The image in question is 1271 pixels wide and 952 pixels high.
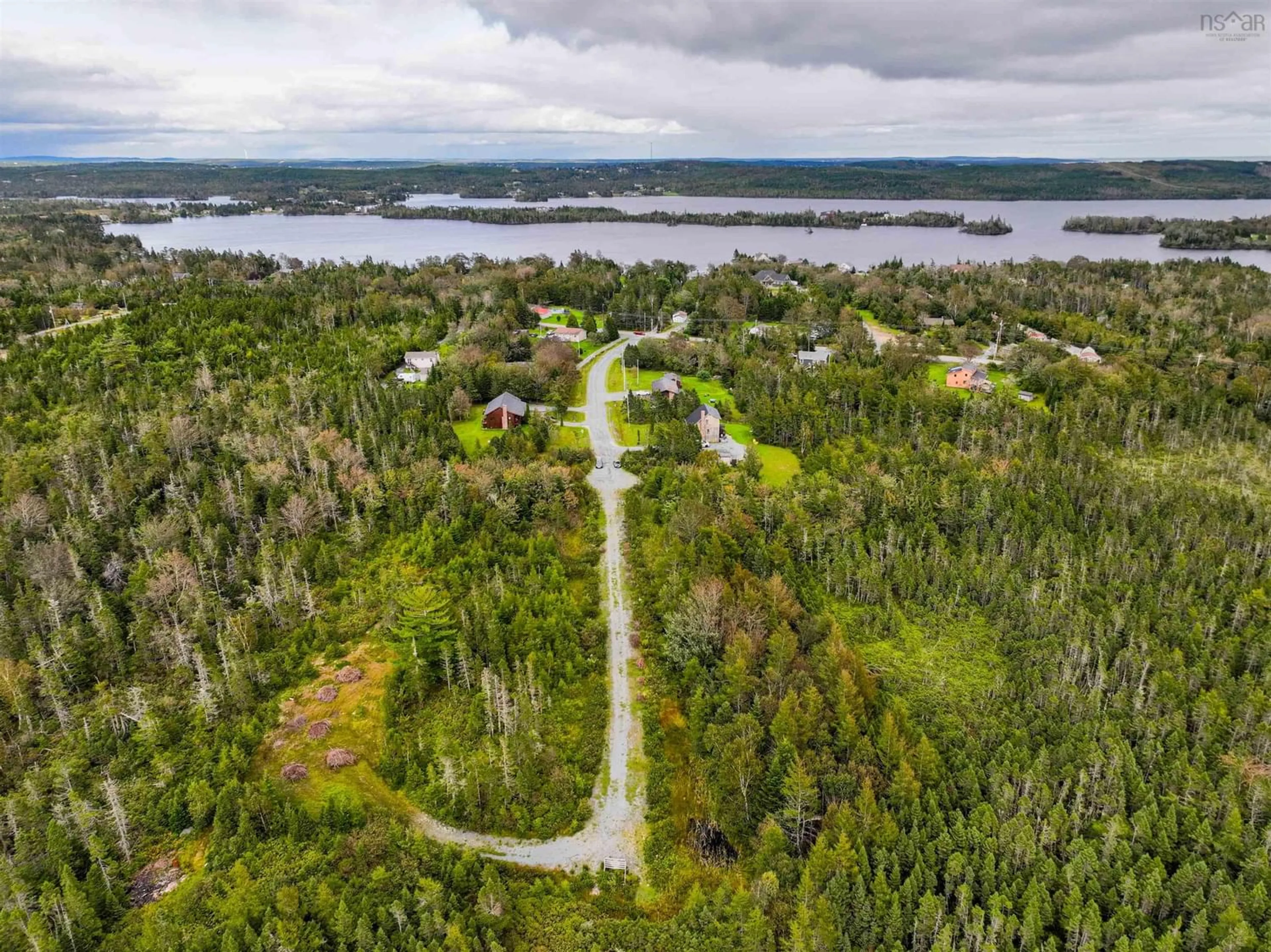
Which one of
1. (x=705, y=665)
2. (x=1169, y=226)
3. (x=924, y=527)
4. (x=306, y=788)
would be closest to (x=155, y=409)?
(x=306, y=788)

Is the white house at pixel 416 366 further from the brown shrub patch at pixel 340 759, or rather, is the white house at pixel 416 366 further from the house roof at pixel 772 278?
the house roof at pixel 772 278

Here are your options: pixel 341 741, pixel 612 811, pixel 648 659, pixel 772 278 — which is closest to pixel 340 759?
pixel 341 741

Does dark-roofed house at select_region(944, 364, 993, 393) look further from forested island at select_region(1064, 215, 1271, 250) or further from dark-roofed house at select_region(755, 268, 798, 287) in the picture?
forested island at select_region(1064, 215, 1271, 250)

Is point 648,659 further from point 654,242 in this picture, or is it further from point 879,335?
point 654,242

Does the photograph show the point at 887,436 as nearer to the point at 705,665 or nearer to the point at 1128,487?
the point at 1128,487

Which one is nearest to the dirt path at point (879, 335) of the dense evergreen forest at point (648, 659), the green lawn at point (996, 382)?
the green lawn at point (996, 382)

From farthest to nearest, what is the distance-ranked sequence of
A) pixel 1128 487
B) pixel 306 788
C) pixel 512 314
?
pixel 512 314 → pixel 1128 487 → pixel 306 788
